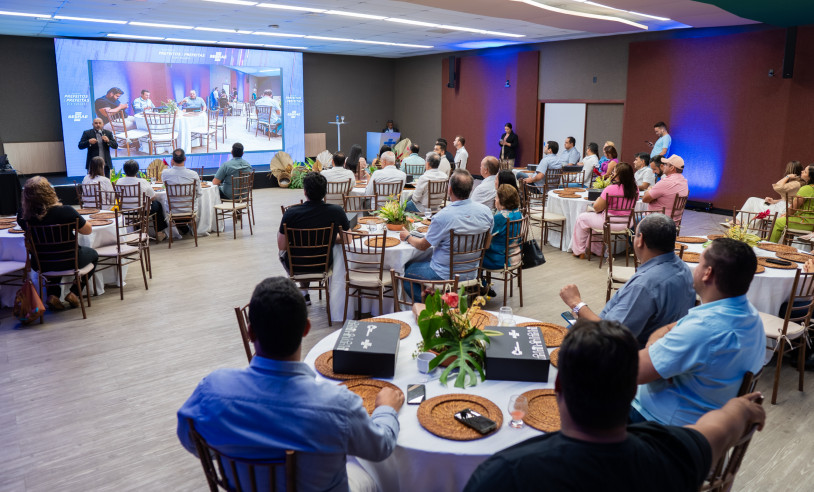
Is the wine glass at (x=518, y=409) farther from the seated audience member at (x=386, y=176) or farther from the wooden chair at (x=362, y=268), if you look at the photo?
the seated audience member at (x=386, y=176)

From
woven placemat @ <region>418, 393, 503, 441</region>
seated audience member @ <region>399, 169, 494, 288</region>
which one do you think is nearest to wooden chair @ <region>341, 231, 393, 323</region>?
Answer: seated audience member @ <region>399, 169, 494, 288</region>

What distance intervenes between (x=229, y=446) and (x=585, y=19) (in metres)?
10.3

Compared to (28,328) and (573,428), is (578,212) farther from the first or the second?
(573,428)

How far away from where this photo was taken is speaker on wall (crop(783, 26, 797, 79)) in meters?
9.65

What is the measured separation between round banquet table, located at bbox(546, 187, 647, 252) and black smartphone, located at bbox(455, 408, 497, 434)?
6.07 m

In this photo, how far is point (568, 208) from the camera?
319 inches

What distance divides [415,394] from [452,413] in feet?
0.62

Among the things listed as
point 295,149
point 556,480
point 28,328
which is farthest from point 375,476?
point 295,149

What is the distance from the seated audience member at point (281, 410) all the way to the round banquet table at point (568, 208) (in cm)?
661

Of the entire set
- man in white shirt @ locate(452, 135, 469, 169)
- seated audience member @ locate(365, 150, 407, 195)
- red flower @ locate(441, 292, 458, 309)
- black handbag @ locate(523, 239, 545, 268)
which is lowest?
black handbag @ locate(523, 239, 545, 268)

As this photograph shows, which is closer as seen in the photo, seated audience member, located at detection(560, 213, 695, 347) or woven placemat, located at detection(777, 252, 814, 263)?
seated audience member, located at detection(560, 213, 695, 347)

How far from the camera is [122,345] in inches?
191

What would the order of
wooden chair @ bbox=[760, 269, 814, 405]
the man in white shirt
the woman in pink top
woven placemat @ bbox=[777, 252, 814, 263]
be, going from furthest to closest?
the man in white shirt, the woman in pink top, woven placemat @ bbox=[777, 252, 814, 263], wooden chair @ bbox=[760, 269, 814, 405]

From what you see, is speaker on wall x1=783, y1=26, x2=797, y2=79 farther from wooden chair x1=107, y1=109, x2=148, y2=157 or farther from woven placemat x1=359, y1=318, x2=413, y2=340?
wooden chair x1=107, y1=109, x2=148, y2=157
